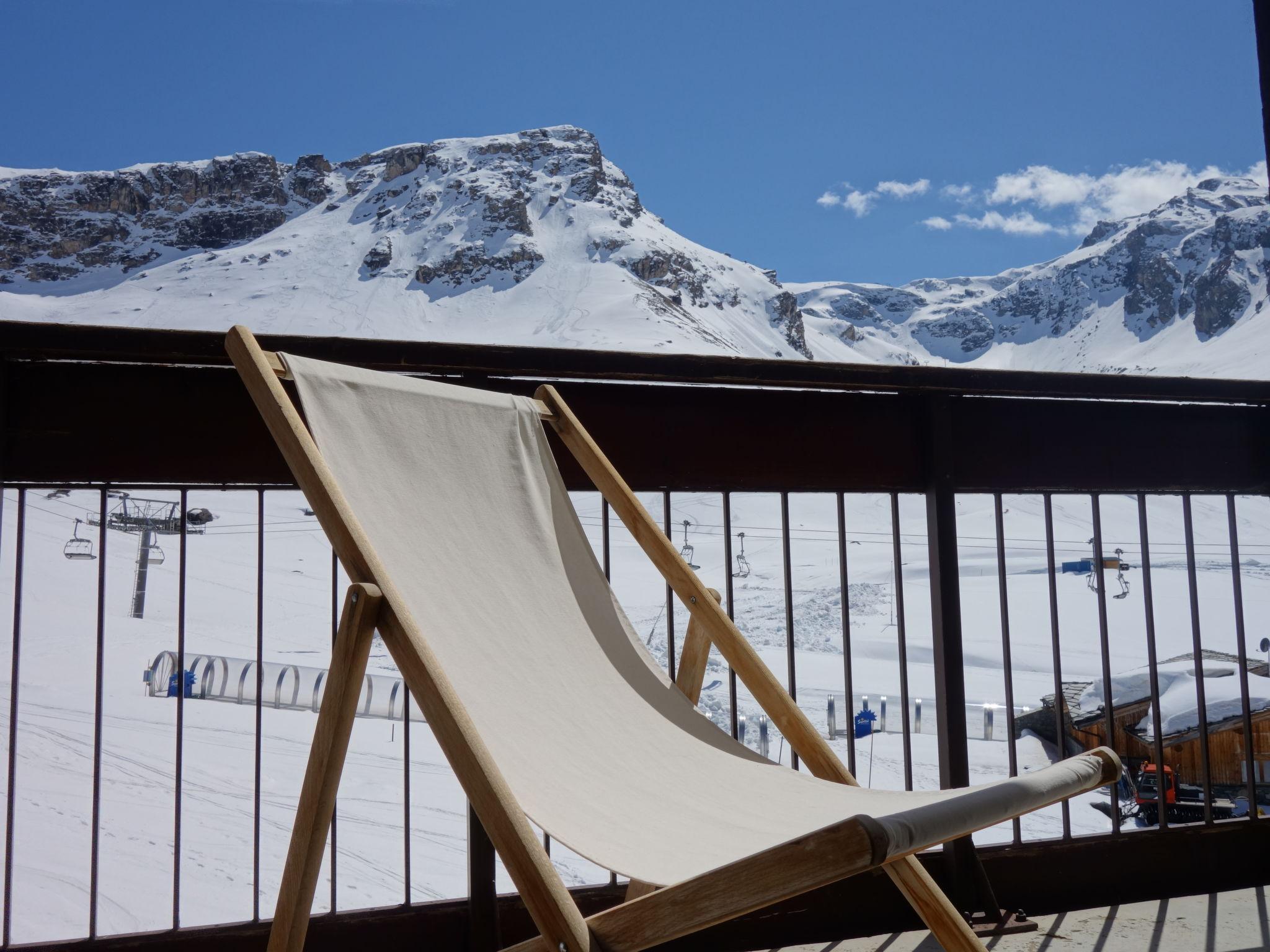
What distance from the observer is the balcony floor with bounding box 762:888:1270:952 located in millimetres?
1483

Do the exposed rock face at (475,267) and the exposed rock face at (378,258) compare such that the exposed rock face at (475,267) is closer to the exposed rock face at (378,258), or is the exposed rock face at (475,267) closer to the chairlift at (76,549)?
the exposed rock face at (378,258)

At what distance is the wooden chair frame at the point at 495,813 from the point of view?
26.6 inches

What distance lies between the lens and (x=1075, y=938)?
59.7 inches

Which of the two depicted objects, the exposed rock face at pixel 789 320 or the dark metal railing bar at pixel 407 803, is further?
the exposed rock face at pixel 789 320

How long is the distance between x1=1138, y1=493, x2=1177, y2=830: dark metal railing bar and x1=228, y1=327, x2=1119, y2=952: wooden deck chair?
94 cm

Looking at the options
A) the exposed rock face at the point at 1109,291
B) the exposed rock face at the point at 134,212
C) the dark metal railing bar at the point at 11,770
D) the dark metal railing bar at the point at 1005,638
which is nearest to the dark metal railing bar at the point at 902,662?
the dark metal railing bar at the point at 1005,638

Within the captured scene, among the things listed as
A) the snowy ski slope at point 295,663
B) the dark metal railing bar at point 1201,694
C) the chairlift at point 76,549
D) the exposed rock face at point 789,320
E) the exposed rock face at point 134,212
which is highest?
the exposed rock face at point 134,212

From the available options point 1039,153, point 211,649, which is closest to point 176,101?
point 211,649

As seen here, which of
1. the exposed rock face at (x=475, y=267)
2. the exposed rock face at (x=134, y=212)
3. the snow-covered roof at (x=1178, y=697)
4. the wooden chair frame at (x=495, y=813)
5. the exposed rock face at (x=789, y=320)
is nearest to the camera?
the wooden chair frame at (x=495, y=813)

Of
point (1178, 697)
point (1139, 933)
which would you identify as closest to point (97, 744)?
point (1139, 933)

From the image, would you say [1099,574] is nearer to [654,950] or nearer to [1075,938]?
[1075,938]

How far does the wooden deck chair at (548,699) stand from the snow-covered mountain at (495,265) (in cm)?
5280

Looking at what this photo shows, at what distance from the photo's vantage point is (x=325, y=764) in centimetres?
83

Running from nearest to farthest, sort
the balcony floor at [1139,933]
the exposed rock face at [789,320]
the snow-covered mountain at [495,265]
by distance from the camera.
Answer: the balcony floor at [1139,933], the snow-covered mountain at [495,265], the exposed rock face at [789,320]
